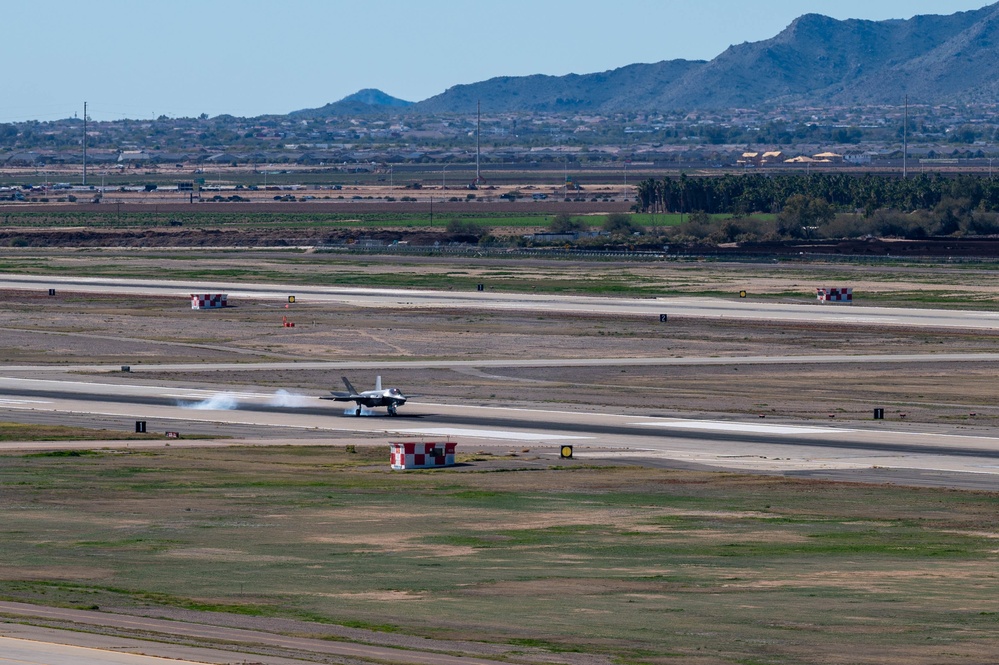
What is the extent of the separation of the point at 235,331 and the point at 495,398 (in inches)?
1413

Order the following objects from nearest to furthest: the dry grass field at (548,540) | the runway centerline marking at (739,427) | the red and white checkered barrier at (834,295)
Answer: the dry grass field at (548,540) → the runway centerline marking at (739,427) → the red and white checkered barrier at (834,295)

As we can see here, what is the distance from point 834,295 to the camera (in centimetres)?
12050

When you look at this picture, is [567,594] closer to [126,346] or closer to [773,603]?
[773,603]

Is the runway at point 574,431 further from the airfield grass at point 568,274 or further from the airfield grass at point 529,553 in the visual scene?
the airfield grass at point 568,274

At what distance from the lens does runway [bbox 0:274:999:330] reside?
108 metres

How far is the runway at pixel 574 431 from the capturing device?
54.5m

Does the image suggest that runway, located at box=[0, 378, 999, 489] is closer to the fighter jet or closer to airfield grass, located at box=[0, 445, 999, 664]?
the fighter jet

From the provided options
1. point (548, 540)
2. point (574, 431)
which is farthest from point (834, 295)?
point (548, 540)

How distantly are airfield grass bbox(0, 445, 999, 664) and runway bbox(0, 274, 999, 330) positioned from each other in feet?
193

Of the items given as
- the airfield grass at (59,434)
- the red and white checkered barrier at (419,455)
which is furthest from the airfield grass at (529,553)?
the airfield grass at (59,434)

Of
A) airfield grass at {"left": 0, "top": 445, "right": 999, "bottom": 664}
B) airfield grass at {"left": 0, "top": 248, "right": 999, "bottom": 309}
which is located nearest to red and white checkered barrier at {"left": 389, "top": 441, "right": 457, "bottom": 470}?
airfield grass at {"left": 0, "top": 445, "right": 999, "bottom": 664}

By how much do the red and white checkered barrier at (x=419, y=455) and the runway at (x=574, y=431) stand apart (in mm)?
5555

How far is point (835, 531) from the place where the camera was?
4050cm

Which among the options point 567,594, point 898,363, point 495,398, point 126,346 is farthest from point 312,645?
point 126,346
